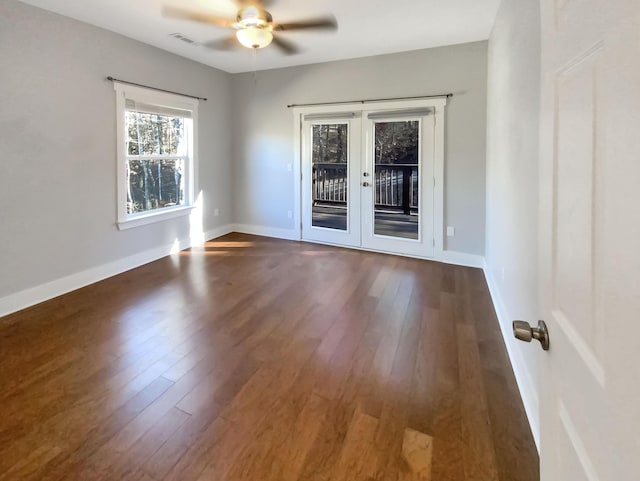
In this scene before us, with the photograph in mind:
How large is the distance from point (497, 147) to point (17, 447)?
3.92 meters

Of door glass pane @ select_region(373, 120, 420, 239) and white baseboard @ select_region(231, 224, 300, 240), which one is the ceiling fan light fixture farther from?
white baseboard @ select_region(231, 224, 300, 240)

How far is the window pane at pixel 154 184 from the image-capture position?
15.2 ft

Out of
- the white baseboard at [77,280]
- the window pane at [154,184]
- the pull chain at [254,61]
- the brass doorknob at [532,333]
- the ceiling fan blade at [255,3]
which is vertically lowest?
the white baseboard at [77,280]

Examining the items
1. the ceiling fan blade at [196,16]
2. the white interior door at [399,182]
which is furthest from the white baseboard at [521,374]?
the ceiling fan blade at [196,16]

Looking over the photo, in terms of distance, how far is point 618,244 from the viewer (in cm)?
53

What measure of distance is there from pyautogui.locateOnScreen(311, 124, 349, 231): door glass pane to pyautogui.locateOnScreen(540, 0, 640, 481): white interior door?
4.60 meters

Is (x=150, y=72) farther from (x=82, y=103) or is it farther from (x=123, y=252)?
(x=123, y=252)

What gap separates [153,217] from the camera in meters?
4.84

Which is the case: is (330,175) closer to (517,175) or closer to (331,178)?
(331,178)

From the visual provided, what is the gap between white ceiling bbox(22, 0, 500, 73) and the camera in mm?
3322

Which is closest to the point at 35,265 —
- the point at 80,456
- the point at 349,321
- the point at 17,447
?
the point at 17,447

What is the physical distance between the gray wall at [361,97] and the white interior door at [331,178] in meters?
0.29

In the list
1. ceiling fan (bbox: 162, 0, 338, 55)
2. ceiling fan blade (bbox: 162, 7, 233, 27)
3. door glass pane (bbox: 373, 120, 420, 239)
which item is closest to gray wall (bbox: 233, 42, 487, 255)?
door glass pane (bbox: 373, 120, 420, 239)

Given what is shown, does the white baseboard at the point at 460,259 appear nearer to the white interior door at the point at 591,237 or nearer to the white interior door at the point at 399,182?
the white interior door at the point at 399,182
